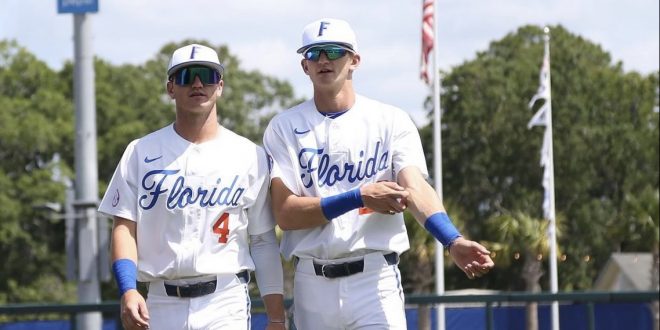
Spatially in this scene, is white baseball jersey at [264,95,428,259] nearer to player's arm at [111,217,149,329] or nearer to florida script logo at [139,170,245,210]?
florida script logo at [139,170,245,210]

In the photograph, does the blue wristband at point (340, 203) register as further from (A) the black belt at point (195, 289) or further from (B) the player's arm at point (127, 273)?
(B) the player's arm at point (127, 273)

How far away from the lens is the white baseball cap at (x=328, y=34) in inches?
237

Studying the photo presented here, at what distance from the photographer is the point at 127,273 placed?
19.3 ft

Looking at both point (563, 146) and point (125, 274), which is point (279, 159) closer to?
point (125, 274)

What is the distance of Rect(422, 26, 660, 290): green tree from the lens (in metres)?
53.8

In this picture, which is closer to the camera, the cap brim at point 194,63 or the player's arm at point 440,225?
the player's arm at point 440,225

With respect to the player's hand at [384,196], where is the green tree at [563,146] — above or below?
above

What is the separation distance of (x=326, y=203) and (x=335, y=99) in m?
0.48

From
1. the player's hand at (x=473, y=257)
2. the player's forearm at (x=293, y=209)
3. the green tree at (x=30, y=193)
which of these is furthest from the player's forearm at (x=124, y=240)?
the green tree at (x=30, y=193)

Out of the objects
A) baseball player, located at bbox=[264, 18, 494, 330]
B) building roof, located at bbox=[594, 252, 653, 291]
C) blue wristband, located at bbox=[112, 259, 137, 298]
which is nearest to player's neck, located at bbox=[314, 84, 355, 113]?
baseball player, located at bbox=[264, 18, 494, 330]

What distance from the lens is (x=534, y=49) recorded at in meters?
57.5

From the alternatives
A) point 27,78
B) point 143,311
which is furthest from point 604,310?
point 27,78

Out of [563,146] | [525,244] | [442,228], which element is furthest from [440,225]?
[563,146]

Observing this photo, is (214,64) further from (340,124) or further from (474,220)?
(474,220)
